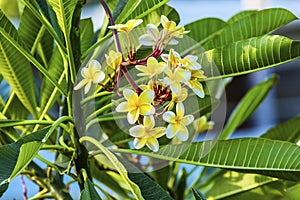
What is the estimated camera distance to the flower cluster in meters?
0.48

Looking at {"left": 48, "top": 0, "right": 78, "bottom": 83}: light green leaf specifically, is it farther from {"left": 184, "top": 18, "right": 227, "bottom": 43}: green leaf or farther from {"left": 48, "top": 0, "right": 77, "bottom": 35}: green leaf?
{"left": 184, "top": 18, "right": 227, "bottom": 43}: green leaf

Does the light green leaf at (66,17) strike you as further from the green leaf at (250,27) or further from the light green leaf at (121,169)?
→ the green leaf at (250,27)

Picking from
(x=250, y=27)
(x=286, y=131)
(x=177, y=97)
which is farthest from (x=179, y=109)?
(x=286, y=131)

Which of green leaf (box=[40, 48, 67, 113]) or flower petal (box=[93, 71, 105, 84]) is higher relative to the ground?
flower petal (box=[93, 71, 105, 84])

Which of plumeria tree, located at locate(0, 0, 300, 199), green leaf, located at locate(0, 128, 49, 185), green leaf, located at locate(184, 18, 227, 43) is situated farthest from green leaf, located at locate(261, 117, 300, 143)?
green leaf, located at locate(0, 128, 49, 185)

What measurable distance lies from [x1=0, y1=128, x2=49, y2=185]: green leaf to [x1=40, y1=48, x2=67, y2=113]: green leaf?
14 cm

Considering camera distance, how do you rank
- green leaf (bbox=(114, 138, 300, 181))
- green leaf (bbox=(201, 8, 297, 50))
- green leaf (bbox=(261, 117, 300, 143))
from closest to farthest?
1. green leaf (bbox=(114, 138, 300, 181))
2. green leaf (bbox=(201, 8, 297, 50))
3. green leaf (bbox=(261, 117, 300, 143))

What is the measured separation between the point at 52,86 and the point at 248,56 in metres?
0.24

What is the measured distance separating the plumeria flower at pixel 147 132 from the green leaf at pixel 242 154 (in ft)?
0.28

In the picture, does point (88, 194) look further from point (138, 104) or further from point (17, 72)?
point (17, 72)

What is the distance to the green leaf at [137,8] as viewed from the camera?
22.5 inches

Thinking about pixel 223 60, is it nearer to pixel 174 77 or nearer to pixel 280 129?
Result: pixel 174 77

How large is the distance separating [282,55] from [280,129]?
26 centimetres

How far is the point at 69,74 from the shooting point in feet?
1.91
